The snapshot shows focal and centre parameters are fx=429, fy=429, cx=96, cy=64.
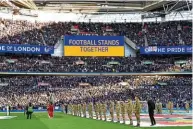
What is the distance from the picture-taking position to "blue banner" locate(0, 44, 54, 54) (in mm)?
75812

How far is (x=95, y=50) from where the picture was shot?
266ft

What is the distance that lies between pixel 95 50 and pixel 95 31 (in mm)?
5830

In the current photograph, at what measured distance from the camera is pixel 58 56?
8056cm

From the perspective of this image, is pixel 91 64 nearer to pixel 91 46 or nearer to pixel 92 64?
pixel 92 64

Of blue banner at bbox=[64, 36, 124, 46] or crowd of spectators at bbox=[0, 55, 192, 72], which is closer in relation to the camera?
crowd of spectators at bbox=[0, 55, 192, 72]

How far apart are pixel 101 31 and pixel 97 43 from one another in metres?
5.27

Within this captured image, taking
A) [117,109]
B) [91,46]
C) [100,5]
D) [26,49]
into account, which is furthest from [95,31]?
[117,109]

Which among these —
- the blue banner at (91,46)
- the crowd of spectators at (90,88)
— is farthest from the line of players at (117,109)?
the blue banner at (91,46)

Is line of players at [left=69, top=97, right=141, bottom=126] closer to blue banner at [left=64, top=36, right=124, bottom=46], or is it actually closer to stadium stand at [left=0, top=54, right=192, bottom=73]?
stadium stand at [left=0, top=54, right=192, bottom=73]

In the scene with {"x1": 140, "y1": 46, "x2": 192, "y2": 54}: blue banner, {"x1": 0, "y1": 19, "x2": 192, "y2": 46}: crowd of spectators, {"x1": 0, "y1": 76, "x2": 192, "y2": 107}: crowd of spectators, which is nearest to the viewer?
{"x1": 0, "y1": 76, "x2": 192, "y2": 107}: crowd of spectators

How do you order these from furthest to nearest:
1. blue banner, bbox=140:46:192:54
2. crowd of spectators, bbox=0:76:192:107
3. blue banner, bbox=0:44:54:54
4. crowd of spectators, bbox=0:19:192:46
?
crowd of spectators, bbox=0:19:192:46
blue banner, bbox=140:46:192:54
blue banner, bbox=0:44:54:54
crowd of spectators, bbox=0:76:192:107

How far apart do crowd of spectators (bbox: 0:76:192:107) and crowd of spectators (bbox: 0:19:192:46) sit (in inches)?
340

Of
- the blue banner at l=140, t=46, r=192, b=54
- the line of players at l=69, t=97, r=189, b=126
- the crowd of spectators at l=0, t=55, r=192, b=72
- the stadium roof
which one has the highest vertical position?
the stadium roof

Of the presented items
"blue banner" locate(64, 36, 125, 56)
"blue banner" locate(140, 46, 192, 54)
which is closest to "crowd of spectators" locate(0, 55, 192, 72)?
"blue banner" locate(64, 36, 125, 56)
